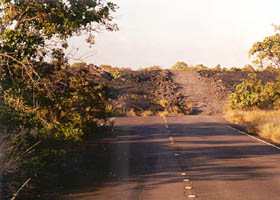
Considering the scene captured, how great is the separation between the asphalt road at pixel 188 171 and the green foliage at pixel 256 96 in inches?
730

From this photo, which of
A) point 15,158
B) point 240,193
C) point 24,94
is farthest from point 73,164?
point 240,193

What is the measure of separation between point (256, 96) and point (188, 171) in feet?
90.4

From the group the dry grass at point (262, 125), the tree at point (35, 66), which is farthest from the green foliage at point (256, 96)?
the tree at point (35, 66)

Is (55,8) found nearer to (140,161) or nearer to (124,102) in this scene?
(140,161)

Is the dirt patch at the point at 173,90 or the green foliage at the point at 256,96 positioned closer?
the green foliage at the point at 256,96

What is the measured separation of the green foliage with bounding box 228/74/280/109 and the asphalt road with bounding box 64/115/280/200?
18544mm

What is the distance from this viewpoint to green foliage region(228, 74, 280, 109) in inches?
1444

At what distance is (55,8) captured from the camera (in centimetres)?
1146

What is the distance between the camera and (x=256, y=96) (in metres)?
37.6

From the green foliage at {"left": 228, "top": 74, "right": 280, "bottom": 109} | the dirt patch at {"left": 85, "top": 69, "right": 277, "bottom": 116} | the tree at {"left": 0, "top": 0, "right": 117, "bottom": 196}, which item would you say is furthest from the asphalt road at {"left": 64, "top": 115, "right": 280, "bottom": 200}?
the dirt patch at {"left": 85, "top": 69, "right": 277, "bottom": 116}

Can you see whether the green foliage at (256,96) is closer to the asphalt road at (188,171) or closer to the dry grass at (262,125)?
the dry grass at (262,125)

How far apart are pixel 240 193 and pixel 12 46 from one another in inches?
266

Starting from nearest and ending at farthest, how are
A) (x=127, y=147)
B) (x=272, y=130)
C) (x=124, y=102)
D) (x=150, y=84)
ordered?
(x=127, y=147), (x=272, y=130), (x=124, y=102), (x=150, y=84)

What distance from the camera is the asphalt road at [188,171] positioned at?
8.96m
